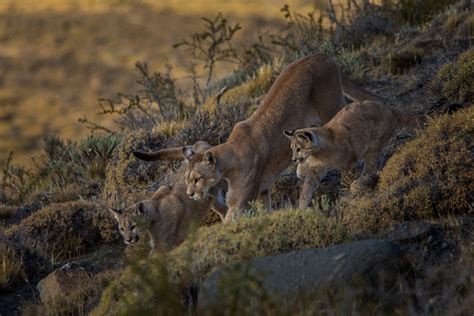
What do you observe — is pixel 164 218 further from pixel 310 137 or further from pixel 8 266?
pixel 310 137

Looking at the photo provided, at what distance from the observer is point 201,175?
10891 mm

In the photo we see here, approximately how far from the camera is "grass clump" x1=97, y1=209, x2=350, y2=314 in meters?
8.56

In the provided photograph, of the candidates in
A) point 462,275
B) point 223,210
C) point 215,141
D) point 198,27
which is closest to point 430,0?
point 215,141

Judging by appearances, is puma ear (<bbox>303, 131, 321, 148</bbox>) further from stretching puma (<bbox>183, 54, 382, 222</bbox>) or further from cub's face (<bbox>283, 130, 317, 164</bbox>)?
stretching puma (<bbox>183, 54, 382, 222</bbox>)

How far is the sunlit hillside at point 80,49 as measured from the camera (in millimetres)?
39719

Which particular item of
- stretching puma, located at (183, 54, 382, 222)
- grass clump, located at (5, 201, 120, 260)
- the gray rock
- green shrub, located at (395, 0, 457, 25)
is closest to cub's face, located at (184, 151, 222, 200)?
stretching puma, located at (183, 54, 382, 222)

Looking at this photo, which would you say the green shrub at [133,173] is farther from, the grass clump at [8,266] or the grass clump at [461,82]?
the grass clump at [461,82]

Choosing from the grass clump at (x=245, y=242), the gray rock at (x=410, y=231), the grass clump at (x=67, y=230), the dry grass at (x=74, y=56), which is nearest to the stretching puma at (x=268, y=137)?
the grass clump at (x=245, y=242)

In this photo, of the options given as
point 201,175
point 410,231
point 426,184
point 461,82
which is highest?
point 461,82

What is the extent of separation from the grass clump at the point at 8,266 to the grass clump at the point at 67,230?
3.67 ft

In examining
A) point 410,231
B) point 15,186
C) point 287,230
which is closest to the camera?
point 287,230

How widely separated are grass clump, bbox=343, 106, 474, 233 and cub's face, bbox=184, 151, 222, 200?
4.92 ft

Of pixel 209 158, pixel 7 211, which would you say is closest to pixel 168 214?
pixel 209 158

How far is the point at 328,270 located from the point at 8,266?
4421 mm
